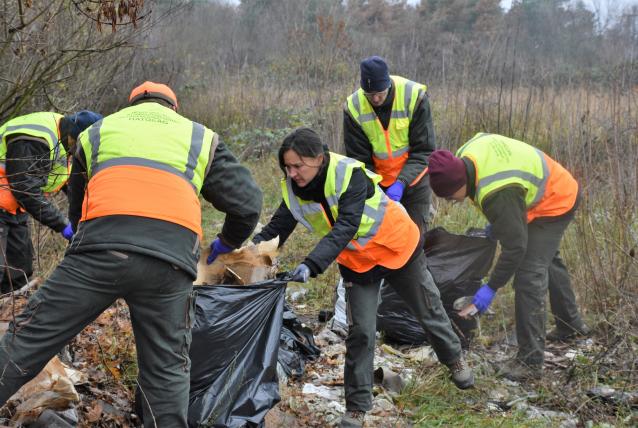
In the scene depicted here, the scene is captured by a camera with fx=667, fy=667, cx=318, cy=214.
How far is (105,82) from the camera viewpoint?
7.18 meters

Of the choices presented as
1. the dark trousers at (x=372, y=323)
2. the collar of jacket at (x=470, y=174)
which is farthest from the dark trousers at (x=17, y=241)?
the collar of jacket at (x=470, y=174)

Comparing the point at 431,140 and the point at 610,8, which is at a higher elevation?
the point at 610,8

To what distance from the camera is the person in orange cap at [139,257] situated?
235 centimetres

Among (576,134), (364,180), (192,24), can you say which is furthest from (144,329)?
(192,24)

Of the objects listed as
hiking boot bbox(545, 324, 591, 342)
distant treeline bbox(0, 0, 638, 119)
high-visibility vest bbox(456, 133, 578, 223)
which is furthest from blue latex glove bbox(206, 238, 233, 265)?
hiking boot bbox(545, 324, 591, 342)

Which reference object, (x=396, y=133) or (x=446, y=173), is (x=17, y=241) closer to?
(x=396, y=133)

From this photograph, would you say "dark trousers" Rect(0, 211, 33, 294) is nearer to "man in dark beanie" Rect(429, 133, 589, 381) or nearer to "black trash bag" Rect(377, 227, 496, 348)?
"black trash bag" Rect(377, 227, 496, 348)

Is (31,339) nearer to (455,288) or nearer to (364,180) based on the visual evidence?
(364,180)

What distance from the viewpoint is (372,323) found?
336 cm

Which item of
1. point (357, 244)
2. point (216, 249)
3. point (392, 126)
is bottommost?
point (216, 249)

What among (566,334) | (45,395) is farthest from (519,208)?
(45,395)

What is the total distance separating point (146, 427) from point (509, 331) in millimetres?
2948

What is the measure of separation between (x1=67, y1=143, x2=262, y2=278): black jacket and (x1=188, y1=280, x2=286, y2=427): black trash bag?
309mm

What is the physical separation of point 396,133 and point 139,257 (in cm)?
246
